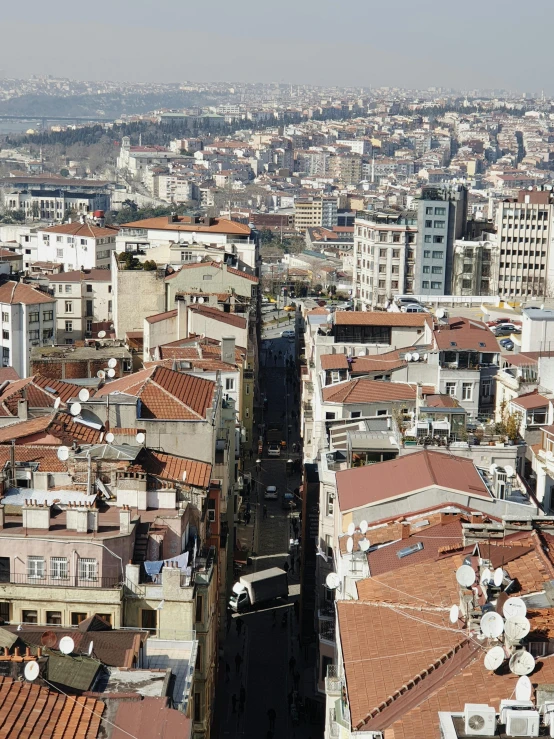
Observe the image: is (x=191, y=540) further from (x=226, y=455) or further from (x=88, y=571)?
(x=226, y=455)

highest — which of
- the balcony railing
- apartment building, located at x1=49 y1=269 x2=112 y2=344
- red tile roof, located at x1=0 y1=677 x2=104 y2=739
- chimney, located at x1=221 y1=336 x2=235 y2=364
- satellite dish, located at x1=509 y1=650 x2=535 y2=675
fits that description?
satellite dish, located at x1=509 y1=650 x2=535 y2=675

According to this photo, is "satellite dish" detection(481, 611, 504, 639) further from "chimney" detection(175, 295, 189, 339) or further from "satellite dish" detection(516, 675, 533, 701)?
"chimney" detection(175, 295, 189, 339)

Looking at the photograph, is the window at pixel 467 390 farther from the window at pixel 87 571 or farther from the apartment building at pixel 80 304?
the apartment building at pixel 80 304

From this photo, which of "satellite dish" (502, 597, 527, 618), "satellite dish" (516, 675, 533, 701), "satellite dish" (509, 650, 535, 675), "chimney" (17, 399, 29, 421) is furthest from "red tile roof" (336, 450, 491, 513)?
"satellite dish" (516, 675, 533, 701)

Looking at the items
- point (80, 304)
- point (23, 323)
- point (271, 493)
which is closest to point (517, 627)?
point (271, 493)

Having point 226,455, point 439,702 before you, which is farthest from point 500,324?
point 439,702

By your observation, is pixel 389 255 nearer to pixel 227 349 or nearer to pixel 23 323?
pixel 23 323
